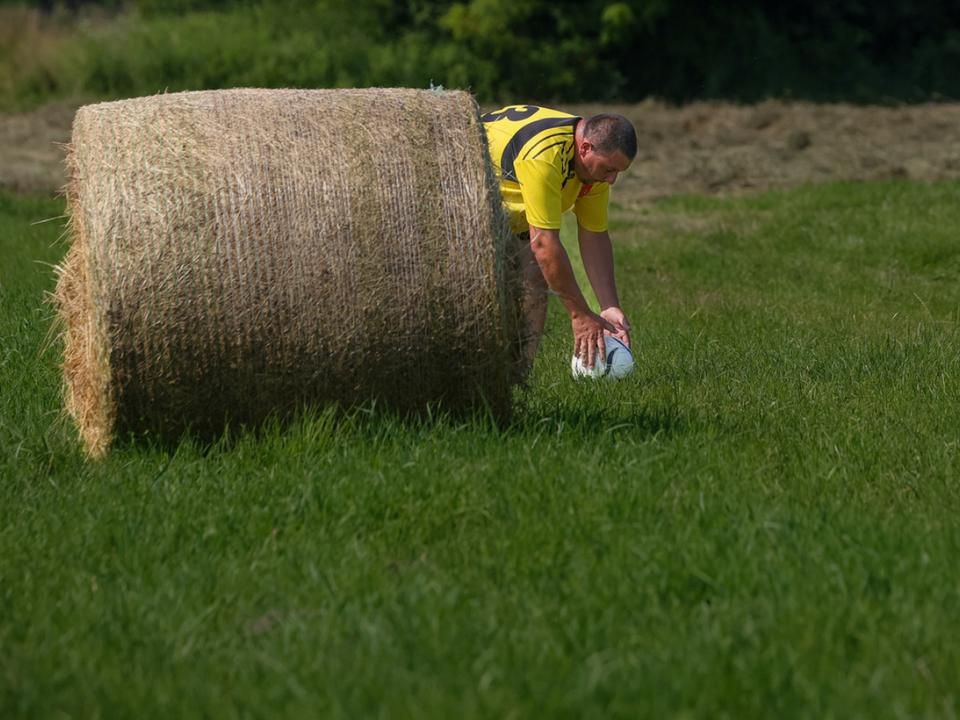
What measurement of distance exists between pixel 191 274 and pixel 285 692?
247 cm

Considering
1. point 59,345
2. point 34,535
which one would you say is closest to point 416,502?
point 34,535

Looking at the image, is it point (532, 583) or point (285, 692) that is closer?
point (285, 692)

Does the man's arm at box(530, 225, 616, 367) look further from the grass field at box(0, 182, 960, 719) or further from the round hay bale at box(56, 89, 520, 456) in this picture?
the round hay bale at box(56, 89, 520, 456)

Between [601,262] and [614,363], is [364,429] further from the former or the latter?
[601,262]

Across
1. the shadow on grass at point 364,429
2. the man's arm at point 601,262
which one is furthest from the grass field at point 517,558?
the man's arm at point 601,262

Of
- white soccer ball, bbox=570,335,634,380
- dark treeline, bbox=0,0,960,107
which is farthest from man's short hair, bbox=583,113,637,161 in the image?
dark treeline, bbox=0,0,960,107

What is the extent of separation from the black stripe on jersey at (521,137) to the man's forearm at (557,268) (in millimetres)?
470

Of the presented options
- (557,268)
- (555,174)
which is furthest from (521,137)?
(557,268)

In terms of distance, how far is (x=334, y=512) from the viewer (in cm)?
520

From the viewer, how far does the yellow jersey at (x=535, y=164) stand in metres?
7.25

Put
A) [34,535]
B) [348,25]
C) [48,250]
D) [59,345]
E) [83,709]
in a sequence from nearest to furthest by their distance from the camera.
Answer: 1. [83,709]
2. [34,535]
3. [59,345]
4. [48,250]
5. [348,25]

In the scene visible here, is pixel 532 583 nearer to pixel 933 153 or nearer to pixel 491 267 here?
pixel 491 267

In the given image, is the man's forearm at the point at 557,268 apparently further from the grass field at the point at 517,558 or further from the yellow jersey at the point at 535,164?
the grass field at the point at 517,558

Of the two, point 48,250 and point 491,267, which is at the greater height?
point 491,267
